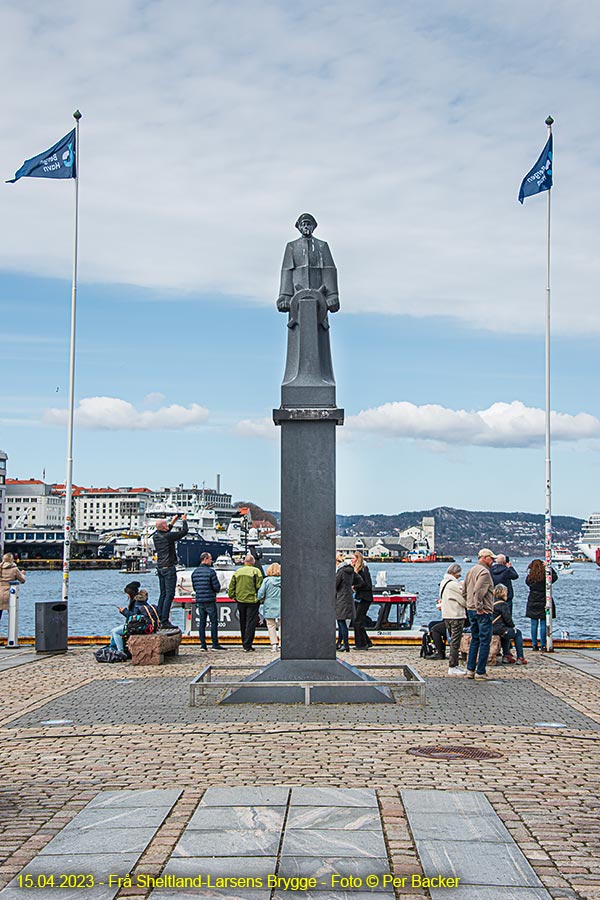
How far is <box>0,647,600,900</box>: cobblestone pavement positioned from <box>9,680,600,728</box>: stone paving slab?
0.03 m

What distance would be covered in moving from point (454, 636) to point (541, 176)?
10302 millimetres

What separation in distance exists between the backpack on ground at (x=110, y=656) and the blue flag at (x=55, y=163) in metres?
10.6

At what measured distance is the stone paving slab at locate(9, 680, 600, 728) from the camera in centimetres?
1197

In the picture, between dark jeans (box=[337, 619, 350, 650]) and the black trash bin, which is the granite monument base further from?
the black trash bin

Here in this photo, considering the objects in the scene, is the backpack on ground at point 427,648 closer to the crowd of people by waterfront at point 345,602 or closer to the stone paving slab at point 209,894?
the crowd of people by waterfront at point 345,602

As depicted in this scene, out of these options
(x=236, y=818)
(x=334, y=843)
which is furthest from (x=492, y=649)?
(x=334, y=843)

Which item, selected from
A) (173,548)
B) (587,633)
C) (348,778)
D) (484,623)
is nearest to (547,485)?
(484,623)

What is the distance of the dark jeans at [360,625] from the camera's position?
2059cm

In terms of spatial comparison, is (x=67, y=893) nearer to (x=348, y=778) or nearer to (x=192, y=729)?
(x=348, y=778)

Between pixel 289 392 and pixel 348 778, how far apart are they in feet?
21.4

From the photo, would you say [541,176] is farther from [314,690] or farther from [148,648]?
[314,690]

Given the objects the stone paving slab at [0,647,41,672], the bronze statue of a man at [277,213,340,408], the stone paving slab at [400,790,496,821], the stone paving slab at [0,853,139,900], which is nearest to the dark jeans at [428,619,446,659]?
the bronze statue of a man at [277,213,340,408]

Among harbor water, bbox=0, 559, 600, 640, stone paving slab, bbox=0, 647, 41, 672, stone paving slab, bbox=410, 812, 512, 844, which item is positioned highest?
stone paving slab, bbox=410, 812, 512, 844

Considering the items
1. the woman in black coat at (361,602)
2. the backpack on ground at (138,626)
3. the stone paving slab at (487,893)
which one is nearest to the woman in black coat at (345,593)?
the woman in black coat at (361,602)
